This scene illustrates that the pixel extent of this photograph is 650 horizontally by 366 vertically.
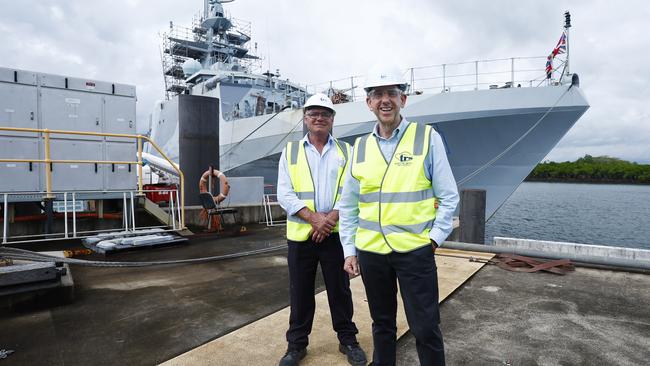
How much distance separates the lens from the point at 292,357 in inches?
90.3

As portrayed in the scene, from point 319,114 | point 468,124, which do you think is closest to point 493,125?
point 468,124

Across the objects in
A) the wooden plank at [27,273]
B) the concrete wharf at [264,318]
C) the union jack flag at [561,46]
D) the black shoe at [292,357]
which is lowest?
the concrete wharf at [264,318]

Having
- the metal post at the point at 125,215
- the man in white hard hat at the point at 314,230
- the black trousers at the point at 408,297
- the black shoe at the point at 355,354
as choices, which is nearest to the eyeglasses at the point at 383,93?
the man in white hard hat at the point at 314,230

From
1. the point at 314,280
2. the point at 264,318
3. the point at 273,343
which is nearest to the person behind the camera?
the point at 314,280

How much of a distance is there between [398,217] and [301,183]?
2.84 feet

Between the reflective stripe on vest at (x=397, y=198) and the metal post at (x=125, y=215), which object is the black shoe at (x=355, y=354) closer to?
the reflective stripe on vest at (x=397, y=198)

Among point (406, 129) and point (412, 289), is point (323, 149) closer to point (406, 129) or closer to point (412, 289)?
point (406, 129)

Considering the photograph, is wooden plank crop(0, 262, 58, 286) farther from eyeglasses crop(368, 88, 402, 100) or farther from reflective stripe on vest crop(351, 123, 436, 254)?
eyeglasses crop(368, 88, 402, 100)

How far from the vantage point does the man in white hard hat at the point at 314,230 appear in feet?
7.81

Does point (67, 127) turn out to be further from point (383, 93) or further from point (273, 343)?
point (383, 93)

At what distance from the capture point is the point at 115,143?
7062mm

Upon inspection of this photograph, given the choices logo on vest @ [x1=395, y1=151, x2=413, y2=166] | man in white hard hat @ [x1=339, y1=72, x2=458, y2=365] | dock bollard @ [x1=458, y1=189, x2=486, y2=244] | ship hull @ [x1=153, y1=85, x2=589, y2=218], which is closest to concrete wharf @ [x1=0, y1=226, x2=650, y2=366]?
man in white hard hat @ [x1=339, y1=72, x2=458, y2=365]

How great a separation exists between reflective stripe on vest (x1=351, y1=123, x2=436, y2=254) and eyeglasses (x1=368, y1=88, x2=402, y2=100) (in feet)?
0.63

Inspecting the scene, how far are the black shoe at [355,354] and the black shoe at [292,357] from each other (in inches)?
11.0
